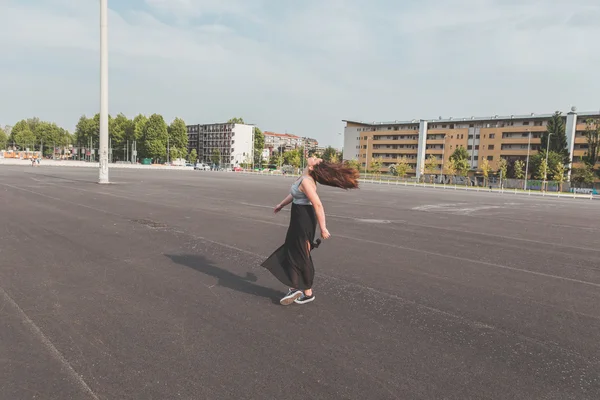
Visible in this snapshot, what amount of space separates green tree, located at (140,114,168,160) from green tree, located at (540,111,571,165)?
3411 inches

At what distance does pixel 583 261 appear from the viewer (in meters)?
7.46

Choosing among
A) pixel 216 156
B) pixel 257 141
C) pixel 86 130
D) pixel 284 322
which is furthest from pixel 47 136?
pixel 284 322

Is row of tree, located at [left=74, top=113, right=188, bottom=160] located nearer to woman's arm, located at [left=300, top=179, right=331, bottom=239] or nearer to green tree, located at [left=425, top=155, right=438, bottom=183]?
green tree, located at [left=425, top=155, right=438, bottom=183]

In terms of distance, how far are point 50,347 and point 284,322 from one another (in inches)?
79.9

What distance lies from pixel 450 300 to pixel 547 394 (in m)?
2.04

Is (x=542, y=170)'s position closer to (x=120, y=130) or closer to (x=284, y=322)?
(x=284, y=322)

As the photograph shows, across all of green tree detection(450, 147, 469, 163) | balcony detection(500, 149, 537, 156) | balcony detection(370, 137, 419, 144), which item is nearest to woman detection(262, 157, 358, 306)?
green tree detection(450, 147, 469, 163)

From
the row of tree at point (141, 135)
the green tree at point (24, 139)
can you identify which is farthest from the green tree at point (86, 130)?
the green tree at point (24, 139)

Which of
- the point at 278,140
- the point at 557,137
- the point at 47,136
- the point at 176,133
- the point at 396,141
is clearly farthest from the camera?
the point at 278,140

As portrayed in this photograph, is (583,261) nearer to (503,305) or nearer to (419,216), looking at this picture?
(503,305)

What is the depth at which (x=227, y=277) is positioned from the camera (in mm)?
5531

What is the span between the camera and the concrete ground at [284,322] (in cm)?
289

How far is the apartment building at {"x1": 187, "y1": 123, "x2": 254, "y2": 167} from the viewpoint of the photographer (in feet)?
475

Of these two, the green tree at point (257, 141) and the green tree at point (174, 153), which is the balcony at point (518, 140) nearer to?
the green tree at point (174, 153)
